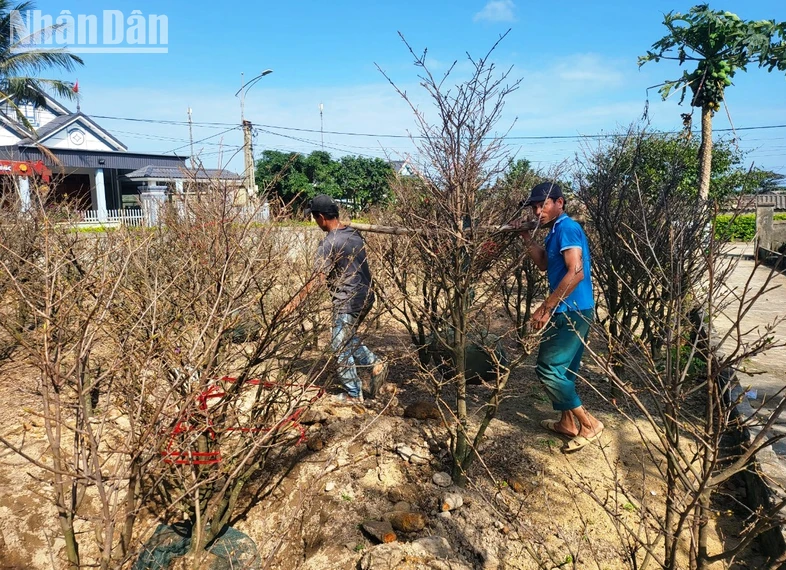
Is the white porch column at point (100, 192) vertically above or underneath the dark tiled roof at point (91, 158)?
underneath

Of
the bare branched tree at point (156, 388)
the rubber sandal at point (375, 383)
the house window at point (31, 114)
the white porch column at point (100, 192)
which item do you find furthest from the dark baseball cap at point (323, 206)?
the house window at point (31, 114)

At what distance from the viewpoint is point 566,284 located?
3.30 m

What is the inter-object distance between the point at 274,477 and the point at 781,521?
2685 mm

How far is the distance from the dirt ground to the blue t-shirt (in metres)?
0.82

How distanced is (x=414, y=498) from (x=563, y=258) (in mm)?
1724

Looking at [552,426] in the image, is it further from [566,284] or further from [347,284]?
[347,284]

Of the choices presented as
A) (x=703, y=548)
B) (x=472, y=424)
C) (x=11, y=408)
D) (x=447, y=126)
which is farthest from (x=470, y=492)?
(x=11, y=408)

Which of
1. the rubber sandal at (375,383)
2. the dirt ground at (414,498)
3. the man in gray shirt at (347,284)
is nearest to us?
the dirt ground at (414,498)

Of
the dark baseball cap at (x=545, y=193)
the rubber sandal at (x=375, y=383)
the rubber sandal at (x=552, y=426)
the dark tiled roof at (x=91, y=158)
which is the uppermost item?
the dark tiled roof at (x=91, y=158)

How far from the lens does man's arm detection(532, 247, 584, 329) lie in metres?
3.28

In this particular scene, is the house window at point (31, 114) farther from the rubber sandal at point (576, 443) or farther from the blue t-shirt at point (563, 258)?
the rubber sandal at point (576, 443)

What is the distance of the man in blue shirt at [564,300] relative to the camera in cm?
335

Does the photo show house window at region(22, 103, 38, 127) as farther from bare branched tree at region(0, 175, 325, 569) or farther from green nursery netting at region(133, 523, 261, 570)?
green nursery netting at region(133, 523, 261, 570)

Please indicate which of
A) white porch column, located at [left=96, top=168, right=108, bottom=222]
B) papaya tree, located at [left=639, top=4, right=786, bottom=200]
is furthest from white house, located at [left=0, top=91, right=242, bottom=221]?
papaya tree, located at [left=639, top=4, right=786, bottom=200]
